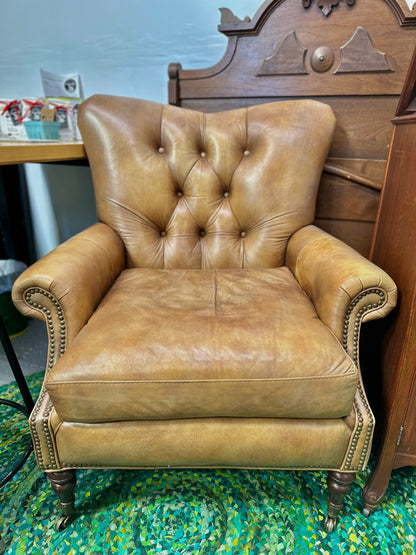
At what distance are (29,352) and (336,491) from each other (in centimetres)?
128

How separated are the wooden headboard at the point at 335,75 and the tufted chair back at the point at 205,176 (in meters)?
0.14

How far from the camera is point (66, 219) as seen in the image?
175 cm

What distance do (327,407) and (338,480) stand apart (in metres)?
0.21

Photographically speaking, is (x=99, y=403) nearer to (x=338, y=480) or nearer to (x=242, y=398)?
(x=242, y=398)

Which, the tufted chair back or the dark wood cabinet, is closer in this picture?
the dark wood cabinet

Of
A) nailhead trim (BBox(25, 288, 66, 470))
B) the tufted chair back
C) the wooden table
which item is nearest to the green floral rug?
nailhead trim (BBox(25, 288, 66, 470))

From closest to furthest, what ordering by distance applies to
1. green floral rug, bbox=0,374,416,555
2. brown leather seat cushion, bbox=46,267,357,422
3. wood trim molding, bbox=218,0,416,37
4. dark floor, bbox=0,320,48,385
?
brown leather seat cushion, bbox=46,267,357,422 → green floral rug, bbox=0,374,416,555 → wood trim molding, bbox=218,0,416,37 → dark floor, bbox=0,320,48,385

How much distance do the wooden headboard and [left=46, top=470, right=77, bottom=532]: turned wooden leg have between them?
117cm

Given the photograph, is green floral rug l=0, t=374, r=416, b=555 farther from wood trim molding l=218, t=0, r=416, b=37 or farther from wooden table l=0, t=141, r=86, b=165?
wood trim molding l=218, t=0, r=416, b=37

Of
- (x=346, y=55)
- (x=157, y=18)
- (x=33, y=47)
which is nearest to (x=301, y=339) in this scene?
(x=346, y=55)

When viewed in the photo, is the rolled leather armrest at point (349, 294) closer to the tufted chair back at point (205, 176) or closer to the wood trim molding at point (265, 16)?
the tufted chair back at point (205, 176)

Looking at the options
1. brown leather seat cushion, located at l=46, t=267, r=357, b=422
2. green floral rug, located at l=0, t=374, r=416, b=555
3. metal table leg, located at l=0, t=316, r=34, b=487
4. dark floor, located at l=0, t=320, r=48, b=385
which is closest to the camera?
brown leather seat cushion, located at l=46, t=267, r=357, b=422

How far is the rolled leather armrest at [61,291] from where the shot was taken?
73 cm

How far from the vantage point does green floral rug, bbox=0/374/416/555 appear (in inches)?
31.0
